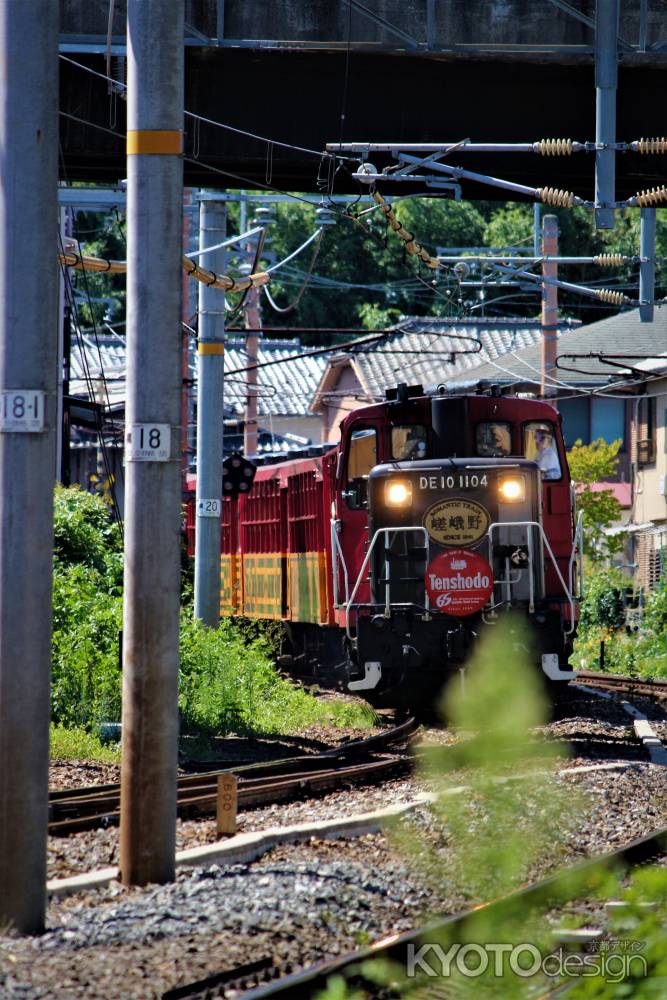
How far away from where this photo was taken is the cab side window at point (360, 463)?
55.1 ft

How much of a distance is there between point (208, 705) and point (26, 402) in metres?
9.57

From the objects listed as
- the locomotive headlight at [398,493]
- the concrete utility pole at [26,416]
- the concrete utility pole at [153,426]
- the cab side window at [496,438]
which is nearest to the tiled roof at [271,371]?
the cab side window at [496,438]

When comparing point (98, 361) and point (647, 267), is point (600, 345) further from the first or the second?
point (647, 267)

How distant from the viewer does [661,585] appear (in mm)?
29156

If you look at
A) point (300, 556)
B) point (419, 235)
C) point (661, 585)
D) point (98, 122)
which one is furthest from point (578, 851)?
point (419, 235)

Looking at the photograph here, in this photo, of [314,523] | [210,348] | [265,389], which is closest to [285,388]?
[265,389]

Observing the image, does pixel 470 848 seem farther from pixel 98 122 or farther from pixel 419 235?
pixel 419 235

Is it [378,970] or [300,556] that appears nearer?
[378,970]

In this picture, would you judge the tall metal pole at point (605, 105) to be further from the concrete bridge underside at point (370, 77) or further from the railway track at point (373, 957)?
the railway track at point (373, 957)

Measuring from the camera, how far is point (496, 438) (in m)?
16.5

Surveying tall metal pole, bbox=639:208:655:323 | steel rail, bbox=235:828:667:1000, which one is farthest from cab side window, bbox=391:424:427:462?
steel rail, bbox=235:828:667:1000

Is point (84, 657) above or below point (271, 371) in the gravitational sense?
below

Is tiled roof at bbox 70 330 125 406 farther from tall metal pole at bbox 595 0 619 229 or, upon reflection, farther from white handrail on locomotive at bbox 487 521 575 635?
tall metal pole at bbox 595 0 619 229

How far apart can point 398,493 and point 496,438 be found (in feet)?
4.70
